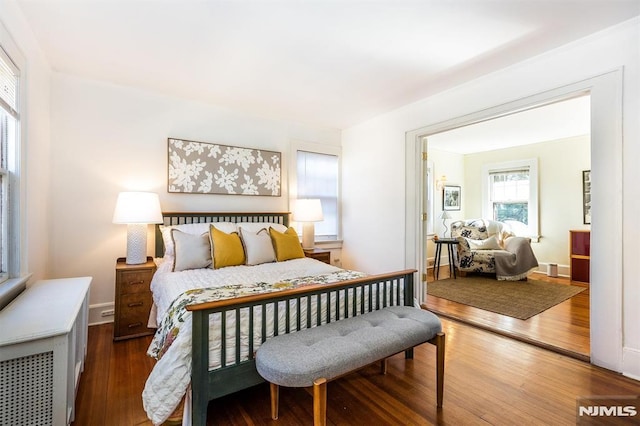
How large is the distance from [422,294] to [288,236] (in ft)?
5.77

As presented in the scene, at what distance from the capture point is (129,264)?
9.03ft

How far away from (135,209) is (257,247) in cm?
117

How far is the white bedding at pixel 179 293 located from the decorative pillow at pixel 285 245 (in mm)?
92

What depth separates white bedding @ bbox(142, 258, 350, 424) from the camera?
144 centimetres

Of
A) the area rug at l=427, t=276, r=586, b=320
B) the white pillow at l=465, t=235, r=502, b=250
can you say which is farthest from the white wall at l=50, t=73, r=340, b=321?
the white pillow at l=465, t=235, r=502, b=250

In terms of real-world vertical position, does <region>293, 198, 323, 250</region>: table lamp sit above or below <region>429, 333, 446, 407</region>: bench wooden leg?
above

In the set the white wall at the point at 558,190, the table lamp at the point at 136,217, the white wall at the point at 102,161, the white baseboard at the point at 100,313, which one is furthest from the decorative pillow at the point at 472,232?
the white baseboard at the point at 100,313

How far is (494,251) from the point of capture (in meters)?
4.95

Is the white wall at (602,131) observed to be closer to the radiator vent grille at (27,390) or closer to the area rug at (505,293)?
the area rug at (505,293)

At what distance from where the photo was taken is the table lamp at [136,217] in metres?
2.69

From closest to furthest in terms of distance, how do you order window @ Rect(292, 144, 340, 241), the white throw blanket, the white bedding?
the white bedding, window @ Rect(292, 144, 340, 241), the white throw blanket

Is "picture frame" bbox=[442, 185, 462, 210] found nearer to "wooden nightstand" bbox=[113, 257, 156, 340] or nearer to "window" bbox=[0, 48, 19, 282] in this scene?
"wooden nightstand" bbox=[113, 257, 156, 340]

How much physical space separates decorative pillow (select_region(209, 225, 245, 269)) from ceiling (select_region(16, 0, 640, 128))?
1555 millimetres

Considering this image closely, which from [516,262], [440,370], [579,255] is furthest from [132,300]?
[579,255]
